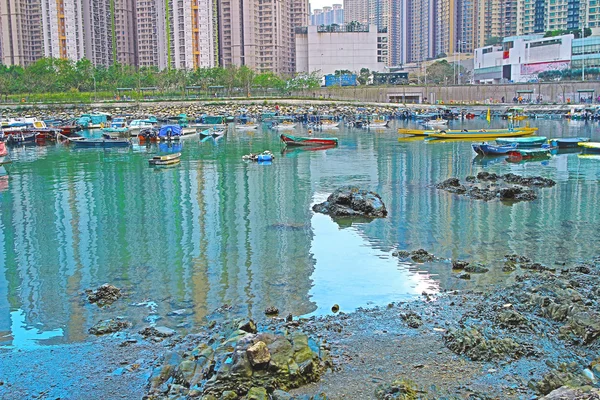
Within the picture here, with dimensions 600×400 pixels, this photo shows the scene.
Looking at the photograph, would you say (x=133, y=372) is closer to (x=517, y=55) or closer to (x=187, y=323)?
Result: (x=187, y=323)

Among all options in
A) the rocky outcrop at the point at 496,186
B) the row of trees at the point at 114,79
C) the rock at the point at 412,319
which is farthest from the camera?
the row of trees at the point at 114,79

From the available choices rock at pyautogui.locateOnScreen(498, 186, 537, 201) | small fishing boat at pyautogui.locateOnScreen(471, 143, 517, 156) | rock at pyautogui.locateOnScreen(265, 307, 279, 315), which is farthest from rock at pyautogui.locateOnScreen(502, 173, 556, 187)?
rock at pyautogui.locateOnScreen(265, 307, 279, 315)

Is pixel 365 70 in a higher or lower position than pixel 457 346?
higher

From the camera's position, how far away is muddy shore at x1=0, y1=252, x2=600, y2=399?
11031 millimetres

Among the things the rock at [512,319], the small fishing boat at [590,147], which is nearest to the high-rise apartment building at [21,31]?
the small fishing boat at [590,147]

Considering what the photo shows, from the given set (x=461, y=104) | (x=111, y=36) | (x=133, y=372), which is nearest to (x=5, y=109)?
(x=111, y=36)

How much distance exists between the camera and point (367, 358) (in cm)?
1223

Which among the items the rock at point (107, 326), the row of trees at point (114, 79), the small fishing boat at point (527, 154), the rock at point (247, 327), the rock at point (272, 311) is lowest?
the rock at point (107, 326)

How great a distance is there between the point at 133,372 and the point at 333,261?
29.3 ft

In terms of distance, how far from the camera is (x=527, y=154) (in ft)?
156

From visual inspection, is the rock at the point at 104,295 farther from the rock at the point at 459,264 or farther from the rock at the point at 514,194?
the rock at the point at 514,194

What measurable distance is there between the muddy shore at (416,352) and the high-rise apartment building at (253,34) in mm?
160491

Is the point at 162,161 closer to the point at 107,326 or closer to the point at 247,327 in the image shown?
the point at 107,326

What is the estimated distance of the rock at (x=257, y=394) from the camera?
405 inches
